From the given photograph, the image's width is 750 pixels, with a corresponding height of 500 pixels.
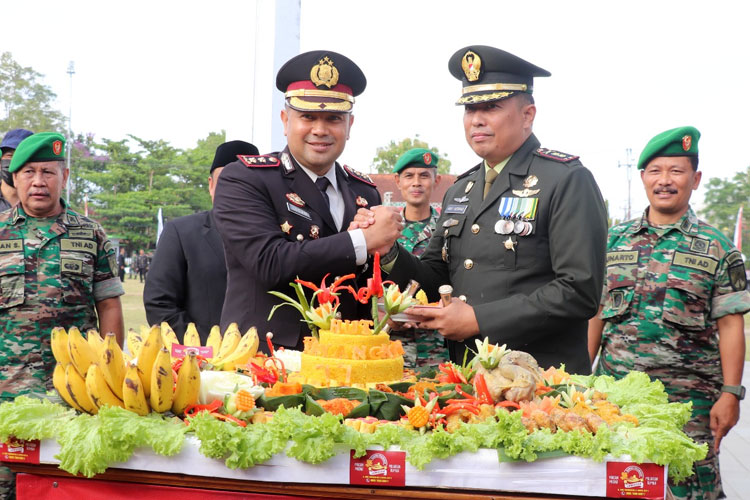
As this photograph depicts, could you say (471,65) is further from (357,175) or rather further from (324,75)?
(357,175)

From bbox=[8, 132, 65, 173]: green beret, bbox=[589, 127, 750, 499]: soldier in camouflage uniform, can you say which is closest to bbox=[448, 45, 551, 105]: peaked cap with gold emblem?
bbox=[589, 127, 750, 499]: soldier in camouflage uniform

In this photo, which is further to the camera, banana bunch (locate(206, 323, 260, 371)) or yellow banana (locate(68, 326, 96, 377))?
banana bunch (locate(206, 323, 260, 371))

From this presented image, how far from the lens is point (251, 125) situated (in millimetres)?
5562

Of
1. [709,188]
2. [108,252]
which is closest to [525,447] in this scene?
[108,252]

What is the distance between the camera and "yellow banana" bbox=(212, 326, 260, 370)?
2838 mm

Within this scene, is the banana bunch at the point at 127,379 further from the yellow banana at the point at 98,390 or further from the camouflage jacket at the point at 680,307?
the camouflage jacket at the point at 680,307

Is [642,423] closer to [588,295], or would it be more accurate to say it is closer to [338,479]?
[588,295]

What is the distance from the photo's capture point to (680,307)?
408cm

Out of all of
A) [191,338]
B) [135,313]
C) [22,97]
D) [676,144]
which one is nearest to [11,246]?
[191,338]

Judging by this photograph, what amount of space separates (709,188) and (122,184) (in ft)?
145

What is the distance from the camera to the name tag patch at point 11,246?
165 inches

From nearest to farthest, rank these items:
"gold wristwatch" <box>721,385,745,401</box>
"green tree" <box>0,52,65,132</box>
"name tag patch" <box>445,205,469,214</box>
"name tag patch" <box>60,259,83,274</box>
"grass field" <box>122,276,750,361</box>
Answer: "name tag patch" <box>445,205,469,214</box>, "gold wristwatch" <box>721,385,745,401</box>, "name tag patch" <box>60,259,83,274</box>, "grass field" <box>122,276,750,361</box>, "green tree" <box>0,52,65,132</box>

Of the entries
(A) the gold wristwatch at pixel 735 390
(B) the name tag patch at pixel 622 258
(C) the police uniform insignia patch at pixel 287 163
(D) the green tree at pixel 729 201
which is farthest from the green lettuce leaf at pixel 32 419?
(D) the green tree at pixel 729 201

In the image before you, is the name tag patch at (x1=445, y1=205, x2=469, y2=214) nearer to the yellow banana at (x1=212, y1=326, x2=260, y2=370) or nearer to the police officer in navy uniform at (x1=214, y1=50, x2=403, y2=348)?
the police officer in navy uniform at (x1=214, y1=50, x2=403, y2=348)
